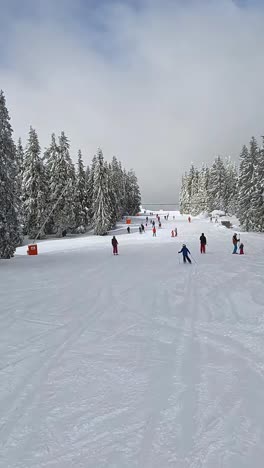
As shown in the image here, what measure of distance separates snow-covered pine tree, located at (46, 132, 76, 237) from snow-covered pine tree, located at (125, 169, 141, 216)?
48.9 metres

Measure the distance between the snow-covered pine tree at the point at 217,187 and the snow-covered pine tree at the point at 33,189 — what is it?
5184 cm

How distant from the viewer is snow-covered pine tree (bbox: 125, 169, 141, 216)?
328ft

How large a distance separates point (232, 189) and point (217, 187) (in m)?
6.12

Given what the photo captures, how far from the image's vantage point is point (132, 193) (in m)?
104

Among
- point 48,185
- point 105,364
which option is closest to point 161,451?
point 105,364

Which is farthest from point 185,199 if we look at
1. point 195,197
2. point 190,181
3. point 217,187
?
point 217,187

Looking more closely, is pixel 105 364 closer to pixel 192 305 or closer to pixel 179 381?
pixel 179 381

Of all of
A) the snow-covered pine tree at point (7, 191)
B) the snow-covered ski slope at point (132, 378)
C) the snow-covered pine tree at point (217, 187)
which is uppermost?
the snow-covered pine tree at point (217, 187)

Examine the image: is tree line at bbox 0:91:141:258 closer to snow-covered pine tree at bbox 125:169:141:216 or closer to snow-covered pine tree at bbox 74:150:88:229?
snow-covered pine tree at bbox 74:150:88:229

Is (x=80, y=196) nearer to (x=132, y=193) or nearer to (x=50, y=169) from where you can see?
(x=50, y=169)

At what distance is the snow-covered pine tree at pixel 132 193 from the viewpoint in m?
100

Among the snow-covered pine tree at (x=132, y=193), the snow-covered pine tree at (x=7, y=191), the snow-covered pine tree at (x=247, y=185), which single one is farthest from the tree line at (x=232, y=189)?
the snow-covered pine tree at (x=7, y=191)

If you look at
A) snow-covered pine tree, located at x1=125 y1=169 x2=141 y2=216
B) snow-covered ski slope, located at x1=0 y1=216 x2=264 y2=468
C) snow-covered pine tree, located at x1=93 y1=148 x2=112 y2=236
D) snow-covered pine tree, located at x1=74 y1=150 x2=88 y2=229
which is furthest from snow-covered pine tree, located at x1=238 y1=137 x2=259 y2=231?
snow-covered pine tree, located at x1=125 y1=169 x2=141 y2=216

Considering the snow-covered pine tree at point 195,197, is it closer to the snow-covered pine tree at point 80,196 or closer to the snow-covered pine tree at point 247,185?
the snow-covered pine tree at point 247,185
